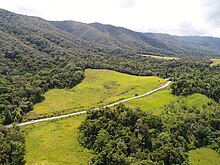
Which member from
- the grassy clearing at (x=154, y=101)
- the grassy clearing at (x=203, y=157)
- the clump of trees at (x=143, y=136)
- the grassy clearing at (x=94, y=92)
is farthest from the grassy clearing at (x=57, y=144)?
the grassy clearing at (x=94, y=92)

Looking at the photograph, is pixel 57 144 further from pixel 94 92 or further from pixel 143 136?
pixel 94 92

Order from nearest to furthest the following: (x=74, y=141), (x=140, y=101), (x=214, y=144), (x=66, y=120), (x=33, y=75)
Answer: (x=74, y=141) → (x=214, y=144) → (x=66, y=120) → (x=140, y=101) → (x=33, y=75)

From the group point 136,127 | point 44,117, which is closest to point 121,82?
point 44,117

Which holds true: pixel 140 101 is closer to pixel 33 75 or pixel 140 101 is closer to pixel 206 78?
pixel 206 78

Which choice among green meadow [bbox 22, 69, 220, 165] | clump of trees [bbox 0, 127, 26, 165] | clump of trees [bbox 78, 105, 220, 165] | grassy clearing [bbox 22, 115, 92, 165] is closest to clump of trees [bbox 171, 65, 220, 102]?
green meadow [bbox 22, 69, 220, 165]

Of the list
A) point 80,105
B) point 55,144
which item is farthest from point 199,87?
point 55,144
